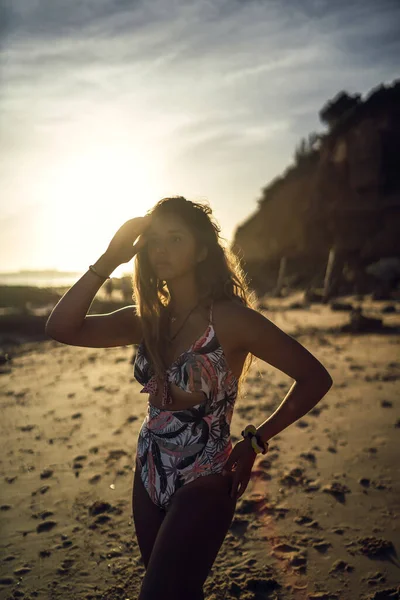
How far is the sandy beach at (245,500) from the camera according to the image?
288 cm

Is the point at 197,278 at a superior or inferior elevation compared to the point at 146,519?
superior

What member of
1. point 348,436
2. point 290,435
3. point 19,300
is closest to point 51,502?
point 290,435

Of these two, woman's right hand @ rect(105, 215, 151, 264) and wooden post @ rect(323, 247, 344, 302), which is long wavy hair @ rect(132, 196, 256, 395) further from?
wooden post @ rect(323, 247, 344, 302)

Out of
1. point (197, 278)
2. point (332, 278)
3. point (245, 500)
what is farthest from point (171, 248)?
point (332, 278)

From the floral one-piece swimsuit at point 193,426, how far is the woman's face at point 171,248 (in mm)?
411

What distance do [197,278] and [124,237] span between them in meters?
0.45

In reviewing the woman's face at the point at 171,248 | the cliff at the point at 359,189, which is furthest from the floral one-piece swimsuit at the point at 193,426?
the cliff at the point at 359,189

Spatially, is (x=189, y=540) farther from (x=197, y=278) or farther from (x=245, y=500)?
(x=245, y=500)

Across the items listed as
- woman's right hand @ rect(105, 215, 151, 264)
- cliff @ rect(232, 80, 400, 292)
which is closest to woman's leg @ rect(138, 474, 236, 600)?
woman's right hand @ rect(105, 215, 151, 264)

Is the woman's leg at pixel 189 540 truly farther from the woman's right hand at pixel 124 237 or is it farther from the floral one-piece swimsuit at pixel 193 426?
the woman's right hand at pixel 124 237

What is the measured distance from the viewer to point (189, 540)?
175cm

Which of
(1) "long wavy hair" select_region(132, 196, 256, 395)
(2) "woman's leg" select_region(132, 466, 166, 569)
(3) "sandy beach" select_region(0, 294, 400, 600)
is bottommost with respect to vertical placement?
(3) "sandy beach" select_region(0, 294, 400, 600)

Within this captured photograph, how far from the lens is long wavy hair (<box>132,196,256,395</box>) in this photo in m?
2.26

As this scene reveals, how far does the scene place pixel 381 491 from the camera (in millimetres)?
3807
